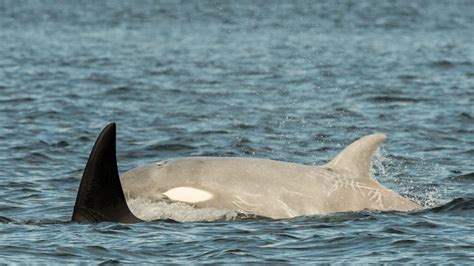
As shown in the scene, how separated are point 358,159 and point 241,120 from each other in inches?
419

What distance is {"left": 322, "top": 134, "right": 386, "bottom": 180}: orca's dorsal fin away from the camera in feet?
45.9

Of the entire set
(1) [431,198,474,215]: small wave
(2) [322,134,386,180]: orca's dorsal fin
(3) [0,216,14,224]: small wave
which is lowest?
(1) [431,198,474,215]: small wave

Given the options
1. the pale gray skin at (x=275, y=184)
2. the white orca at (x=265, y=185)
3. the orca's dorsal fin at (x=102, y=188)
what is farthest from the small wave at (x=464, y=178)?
the orca's dorsal fin at (x=102, y=188)

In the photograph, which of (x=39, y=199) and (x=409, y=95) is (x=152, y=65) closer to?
(x=409, y=95)

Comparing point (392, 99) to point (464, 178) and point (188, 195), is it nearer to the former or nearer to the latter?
point (464, 178)

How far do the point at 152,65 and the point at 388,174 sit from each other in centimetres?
2114

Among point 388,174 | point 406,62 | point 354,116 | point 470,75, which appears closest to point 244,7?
point 406,62

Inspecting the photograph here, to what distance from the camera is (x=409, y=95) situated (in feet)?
95.7

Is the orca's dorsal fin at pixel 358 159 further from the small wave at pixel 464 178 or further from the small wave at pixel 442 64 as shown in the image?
the small wave at pixel 442 64

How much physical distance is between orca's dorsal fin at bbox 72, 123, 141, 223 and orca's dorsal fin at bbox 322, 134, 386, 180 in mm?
2811

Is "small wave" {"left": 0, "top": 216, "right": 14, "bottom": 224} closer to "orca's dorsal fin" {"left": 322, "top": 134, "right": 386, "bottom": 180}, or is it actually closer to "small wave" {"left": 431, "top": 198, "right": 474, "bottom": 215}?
"orca's dorsal fin" {"left": 322, "top": 134, "right": 386, "bottom": 180}

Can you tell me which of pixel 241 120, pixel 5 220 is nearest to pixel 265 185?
pixel 5 220

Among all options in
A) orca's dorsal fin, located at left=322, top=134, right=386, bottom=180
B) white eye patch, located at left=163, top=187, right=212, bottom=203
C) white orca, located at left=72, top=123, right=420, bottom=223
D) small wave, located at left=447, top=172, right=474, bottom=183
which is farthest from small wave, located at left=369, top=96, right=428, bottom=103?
white eye patch, located at left=163, top=187, right=212, bottom=203

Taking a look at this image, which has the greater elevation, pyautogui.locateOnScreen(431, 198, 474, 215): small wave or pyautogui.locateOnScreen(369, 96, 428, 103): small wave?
pyautogui.locateOnScreen(369, 96, 428, 103): small wave
